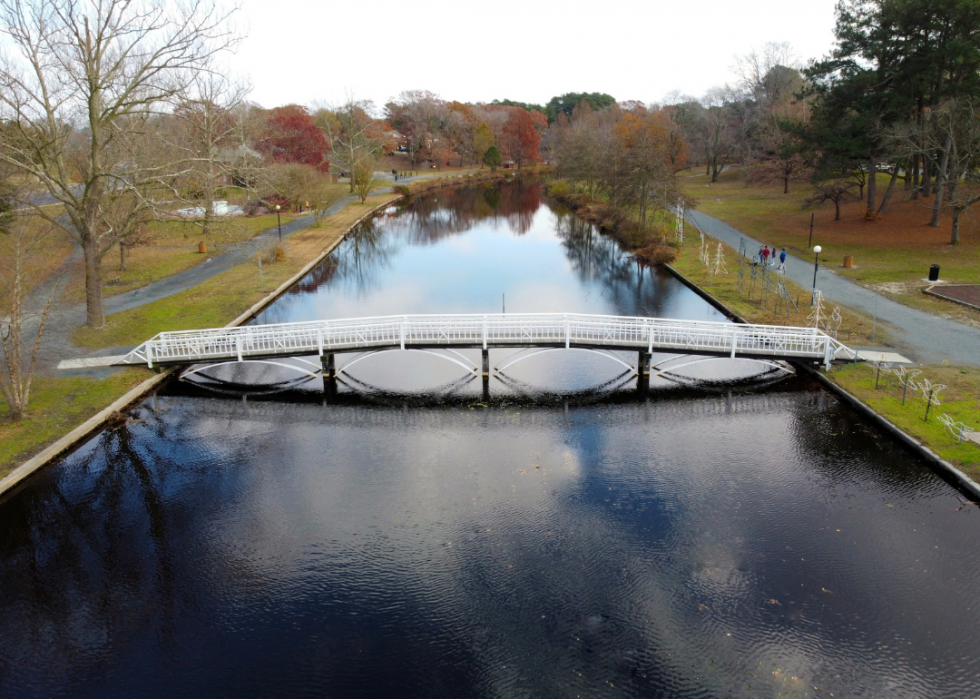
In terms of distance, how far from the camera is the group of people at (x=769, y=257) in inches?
1196

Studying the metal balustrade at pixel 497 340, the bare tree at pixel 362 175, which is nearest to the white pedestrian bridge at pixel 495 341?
the metal balustrade at pixel 497 340

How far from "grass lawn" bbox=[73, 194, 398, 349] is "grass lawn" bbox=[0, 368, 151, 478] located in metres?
3.18

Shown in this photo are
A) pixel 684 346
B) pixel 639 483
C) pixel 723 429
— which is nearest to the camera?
pixel 639 483

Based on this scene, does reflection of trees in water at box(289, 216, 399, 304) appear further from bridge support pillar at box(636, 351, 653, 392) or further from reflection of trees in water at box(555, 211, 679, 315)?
bridge support pillar at box(636, 351, 653, 392)

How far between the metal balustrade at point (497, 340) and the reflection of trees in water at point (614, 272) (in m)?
7.74

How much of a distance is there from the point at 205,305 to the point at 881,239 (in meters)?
35.5

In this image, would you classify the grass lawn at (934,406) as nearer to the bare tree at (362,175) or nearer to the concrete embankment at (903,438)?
the concrete embankment at (903,438)

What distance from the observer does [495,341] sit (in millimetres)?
20297

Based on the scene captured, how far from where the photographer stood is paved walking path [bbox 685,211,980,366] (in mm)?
20484

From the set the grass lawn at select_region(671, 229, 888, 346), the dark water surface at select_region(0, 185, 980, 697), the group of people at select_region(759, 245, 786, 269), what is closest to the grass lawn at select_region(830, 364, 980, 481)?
the dark water surface at select_region(0, 185, 980, 697)

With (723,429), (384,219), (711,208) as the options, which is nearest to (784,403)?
(723,429)

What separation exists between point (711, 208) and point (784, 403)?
3998 cm

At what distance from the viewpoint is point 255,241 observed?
4297 centimetres

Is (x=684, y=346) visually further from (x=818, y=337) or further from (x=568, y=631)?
(x=568, y=631)
